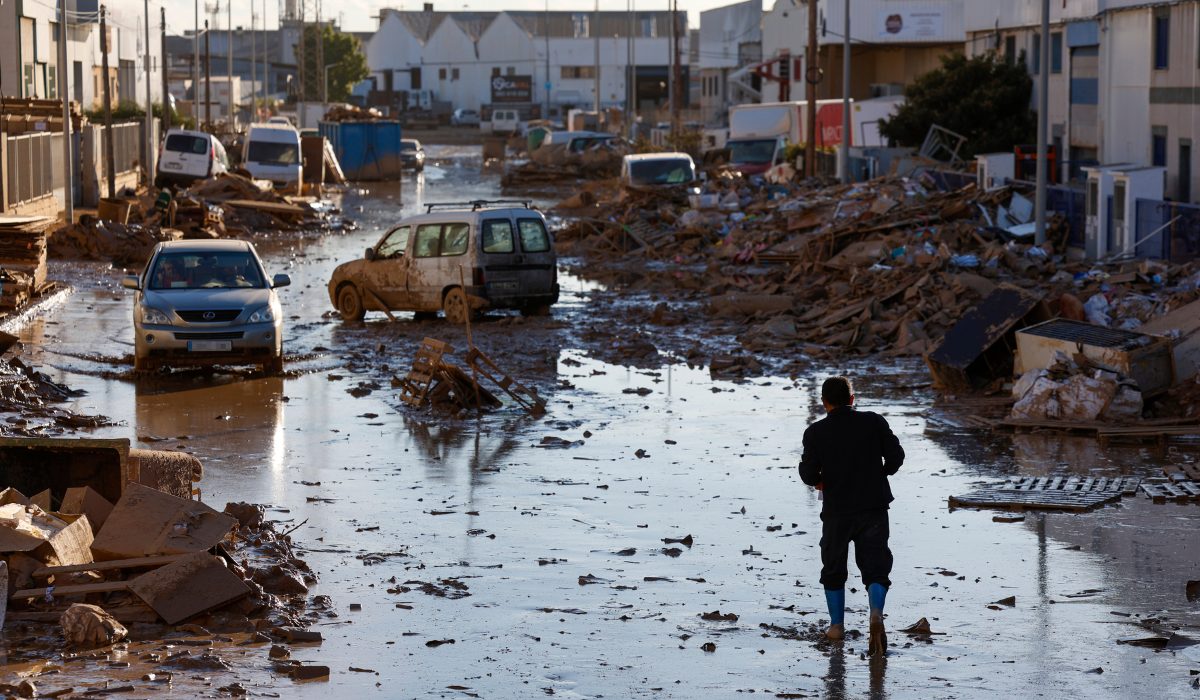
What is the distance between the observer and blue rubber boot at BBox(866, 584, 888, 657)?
23.9 ft

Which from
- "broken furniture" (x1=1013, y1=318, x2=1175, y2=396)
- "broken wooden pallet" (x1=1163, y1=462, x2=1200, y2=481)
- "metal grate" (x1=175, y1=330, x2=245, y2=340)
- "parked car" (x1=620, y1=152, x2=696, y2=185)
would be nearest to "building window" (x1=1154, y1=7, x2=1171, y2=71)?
"parked car" (x1=620, y1=152, x2=696, y2=185)

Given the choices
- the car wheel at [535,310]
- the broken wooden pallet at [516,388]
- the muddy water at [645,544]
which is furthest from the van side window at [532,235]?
the broken wooden pallet at [516,388]

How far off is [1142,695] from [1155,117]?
99.8 ft

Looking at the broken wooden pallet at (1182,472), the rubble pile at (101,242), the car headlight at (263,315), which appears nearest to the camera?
the broken wooden pallet at (1182,472)

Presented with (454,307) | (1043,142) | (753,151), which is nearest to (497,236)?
(454,307)

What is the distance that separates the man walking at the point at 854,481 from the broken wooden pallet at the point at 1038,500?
12.1ft

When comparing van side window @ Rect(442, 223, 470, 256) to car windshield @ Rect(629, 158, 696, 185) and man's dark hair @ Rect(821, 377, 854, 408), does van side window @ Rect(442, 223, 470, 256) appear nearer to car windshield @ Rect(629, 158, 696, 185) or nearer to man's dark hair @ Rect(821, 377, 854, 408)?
man's dark hair @ Rect(821, 377, 854, 408)

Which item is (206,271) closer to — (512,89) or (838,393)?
Result: (838,393)

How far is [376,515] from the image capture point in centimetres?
1056

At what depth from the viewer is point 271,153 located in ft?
160

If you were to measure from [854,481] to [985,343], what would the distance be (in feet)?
29.4

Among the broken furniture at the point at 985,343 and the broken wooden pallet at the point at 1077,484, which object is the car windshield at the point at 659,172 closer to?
the broken furniture at the point at 985,343

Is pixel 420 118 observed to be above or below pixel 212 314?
above

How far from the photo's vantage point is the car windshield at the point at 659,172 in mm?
40531
